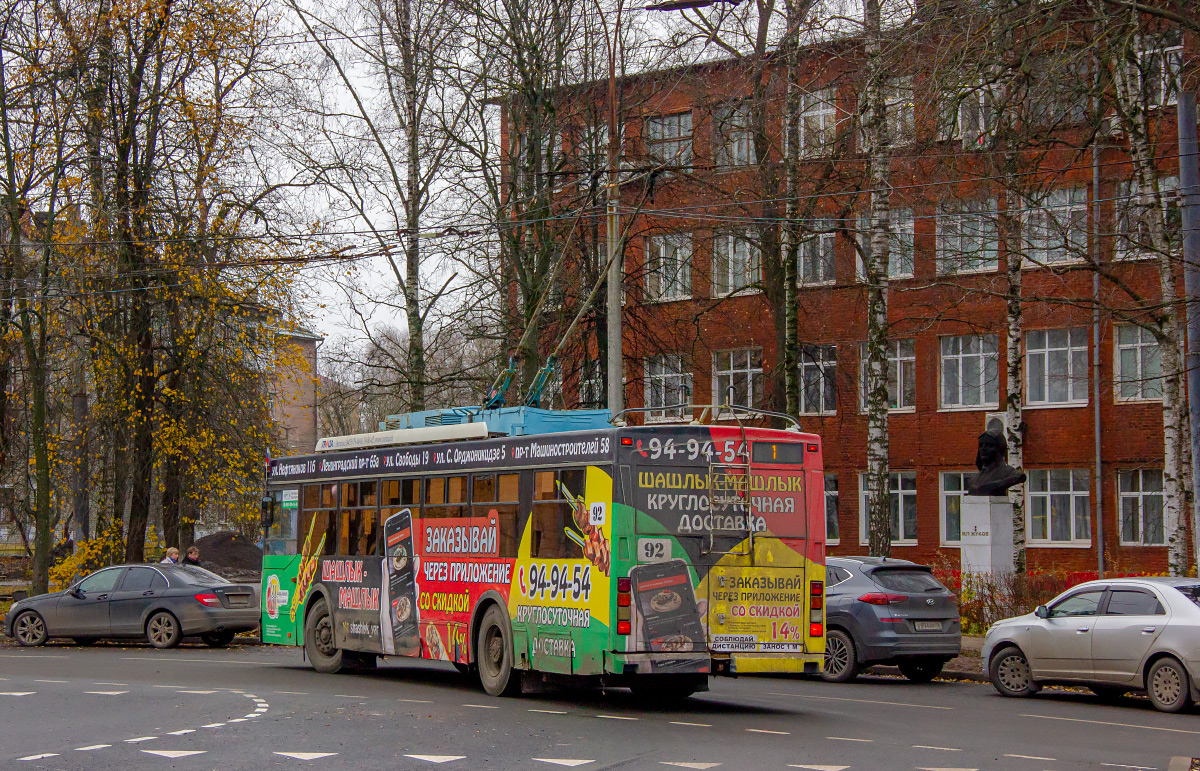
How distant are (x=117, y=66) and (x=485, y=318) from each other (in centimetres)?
909

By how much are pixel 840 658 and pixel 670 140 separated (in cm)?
1219

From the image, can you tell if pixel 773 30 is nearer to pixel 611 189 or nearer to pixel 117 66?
pixel 611 189

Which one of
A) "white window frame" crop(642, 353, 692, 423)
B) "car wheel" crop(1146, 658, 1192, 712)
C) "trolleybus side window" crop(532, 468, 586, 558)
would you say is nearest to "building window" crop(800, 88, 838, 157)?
"white window frame" crop(642, 353, 692, 423)

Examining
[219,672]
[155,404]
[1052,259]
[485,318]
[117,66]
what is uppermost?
[117,66]

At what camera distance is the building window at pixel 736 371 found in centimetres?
3850

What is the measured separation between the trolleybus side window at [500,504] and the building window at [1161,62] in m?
9.01

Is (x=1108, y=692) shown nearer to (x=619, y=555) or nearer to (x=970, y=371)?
(x=619, y=555)

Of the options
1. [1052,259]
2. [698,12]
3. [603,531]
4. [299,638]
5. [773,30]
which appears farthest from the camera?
[1052,259]

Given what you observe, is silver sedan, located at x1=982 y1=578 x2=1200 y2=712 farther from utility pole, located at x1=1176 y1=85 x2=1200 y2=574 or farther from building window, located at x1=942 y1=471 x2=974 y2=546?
building window, located at x1=942 y1=471 x2=974 y2=546

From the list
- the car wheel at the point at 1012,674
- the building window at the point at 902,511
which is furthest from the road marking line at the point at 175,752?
the building window at the point at 902,511

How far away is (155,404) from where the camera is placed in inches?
1118

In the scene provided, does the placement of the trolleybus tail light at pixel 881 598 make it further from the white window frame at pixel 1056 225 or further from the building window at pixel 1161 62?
the building window at pixel 1161 62

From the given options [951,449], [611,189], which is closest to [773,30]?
[611,189]

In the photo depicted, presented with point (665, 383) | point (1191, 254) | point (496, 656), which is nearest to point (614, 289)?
point (496, 656)
